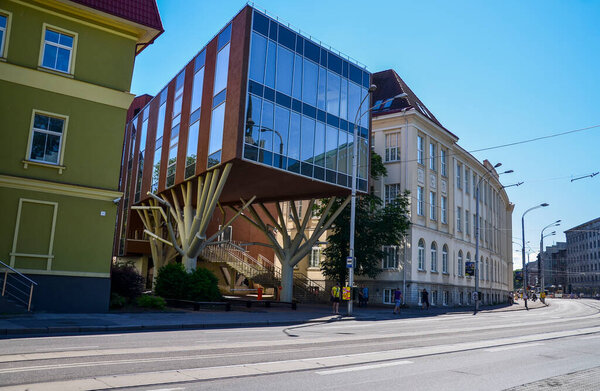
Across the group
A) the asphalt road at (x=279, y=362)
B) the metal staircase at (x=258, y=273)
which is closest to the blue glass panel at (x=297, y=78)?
the metal staircase at (x=258, y=273)

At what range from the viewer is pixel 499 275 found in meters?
62.8

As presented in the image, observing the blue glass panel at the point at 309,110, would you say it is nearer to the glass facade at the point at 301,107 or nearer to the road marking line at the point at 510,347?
the glass facade at the point at 301,107

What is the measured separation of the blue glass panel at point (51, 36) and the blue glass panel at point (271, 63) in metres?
10.4

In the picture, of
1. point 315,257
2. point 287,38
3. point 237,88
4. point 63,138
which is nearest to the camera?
point 63,138

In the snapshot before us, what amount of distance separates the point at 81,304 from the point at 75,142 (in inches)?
245

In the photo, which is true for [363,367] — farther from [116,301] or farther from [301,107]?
[301,107]

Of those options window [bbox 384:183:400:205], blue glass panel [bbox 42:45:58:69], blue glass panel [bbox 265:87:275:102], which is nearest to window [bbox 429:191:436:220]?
window [bbox 384:183:400:205]

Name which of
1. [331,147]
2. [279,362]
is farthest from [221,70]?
[279,362]

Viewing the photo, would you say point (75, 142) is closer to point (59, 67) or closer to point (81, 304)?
point (59, 67)

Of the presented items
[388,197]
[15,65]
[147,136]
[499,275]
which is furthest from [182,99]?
[499,275]

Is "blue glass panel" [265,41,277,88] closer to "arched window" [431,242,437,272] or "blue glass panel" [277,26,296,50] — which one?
"blue glass panel" [277,26,296,50]

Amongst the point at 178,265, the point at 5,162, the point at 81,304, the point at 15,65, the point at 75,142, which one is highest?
the point at 15,65

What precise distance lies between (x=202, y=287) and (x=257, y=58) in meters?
12.1

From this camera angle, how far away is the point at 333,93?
30250 millimetres
